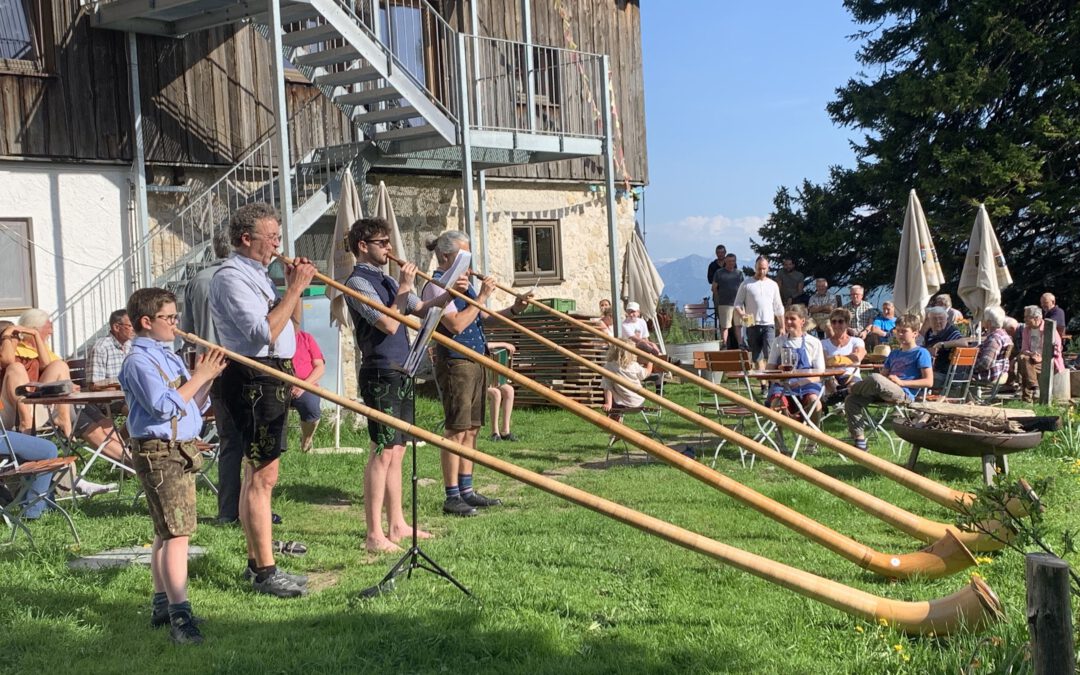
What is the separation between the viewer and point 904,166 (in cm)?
2267

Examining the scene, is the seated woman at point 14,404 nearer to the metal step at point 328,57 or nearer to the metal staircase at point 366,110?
the metal staircase at point 366,110

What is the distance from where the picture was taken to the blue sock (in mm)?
7501

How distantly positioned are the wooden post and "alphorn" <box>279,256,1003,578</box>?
1057 millimetres

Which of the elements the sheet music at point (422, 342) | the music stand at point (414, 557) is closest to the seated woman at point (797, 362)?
the music stand at point (414, 557)

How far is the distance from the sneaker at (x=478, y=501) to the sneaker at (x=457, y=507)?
Answer: 0.14 metres

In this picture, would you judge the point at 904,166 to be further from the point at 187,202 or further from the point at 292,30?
the point at 187,202

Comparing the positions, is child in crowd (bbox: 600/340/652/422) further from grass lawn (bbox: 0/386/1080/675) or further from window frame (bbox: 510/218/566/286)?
window frame (bbox: 510/218/566/286)

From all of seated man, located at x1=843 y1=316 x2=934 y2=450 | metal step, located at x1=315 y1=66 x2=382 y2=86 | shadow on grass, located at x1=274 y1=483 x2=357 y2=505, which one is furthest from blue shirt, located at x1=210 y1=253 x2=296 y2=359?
metal step, located at x1=315 y1=66 x2=382 y2=86

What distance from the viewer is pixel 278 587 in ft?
17.4

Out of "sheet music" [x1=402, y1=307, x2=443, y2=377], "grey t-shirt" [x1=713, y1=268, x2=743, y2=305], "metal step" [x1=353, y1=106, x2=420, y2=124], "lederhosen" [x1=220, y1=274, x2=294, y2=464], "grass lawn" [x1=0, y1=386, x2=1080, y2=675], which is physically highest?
"metal step" [x1=353, y1=106, x2=420, y2=124]

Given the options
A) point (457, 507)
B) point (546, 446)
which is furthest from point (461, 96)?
point (457, 507)

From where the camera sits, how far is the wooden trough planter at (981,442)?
7332 millimetres

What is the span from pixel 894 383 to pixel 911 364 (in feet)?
1.84

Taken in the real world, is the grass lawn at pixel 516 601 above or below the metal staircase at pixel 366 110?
below
